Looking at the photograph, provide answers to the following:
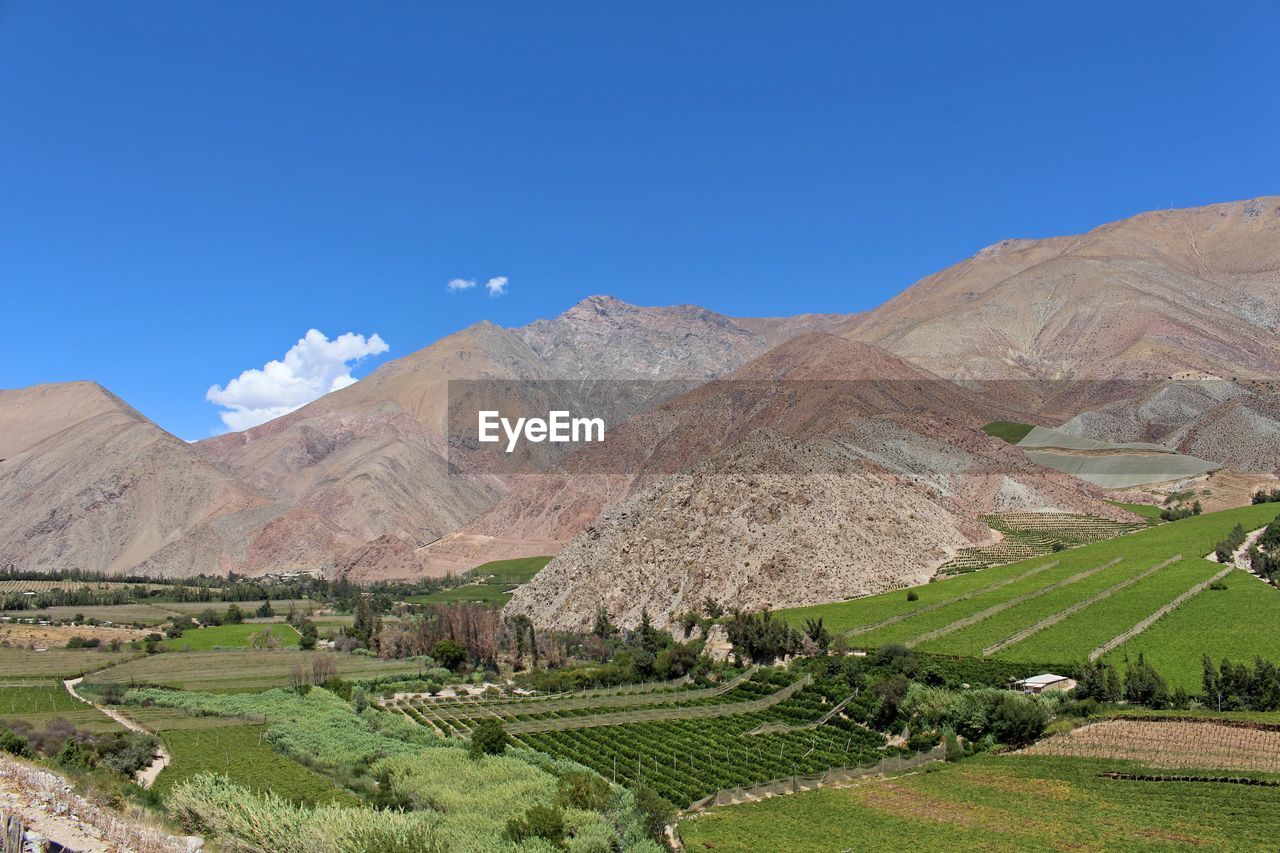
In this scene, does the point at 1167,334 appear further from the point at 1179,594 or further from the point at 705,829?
the point at 705,829

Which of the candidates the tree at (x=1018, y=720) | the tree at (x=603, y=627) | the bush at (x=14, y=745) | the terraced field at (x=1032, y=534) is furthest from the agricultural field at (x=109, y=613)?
the tree at (x=1018, y=720)

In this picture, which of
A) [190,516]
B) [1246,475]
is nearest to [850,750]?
[1246,475]

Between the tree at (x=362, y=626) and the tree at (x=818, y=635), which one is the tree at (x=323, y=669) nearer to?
the tree at (x=362, y=626)

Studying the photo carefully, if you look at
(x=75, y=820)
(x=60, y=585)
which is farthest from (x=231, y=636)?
(x=75, y=820)

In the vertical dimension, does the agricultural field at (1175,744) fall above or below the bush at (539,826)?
below

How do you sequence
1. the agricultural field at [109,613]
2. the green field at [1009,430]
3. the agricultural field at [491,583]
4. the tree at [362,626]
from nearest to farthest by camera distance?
the tree at [362,626]
the agricultural field at [109,613]
the agricultural field at [491,583]
the green field at [1009,430]

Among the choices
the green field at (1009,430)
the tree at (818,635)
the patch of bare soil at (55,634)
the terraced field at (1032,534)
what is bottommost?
the patch of bare soil at (55,634)

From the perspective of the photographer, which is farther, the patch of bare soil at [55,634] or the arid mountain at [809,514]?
the patch of bare soil at [55,634]
